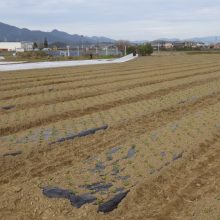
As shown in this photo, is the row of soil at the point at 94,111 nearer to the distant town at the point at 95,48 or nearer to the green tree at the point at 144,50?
the distant town at the point at 95,48

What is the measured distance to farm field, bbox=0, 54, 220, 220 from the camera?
15.0ft

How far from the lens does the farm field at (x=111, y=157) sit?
457 cm

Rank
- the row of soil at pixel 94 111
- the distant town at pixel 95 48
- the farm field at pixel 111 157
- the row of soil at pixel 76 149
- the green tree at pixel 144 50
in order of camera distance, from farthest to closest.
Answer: the distant town at pixel 95 48 < the green tree at pixel 144 50 < the row of soil at pixel 94 111 < the row of soil at pixel 76 149 < the farm field at pixel 111 157

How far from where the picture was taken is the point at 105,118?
30.9 feet

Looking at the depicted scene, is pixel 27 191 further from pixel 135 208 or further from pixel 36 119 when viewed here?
pixel 36 119

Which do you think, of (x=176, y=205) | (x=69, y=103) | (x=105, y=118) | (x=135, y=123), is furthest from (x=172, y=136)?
(x=69, y=103)

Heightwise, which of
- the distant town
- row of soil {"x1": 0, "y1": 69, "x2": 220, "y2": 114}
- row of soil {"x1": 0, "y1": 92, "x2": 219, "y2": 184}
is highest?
the distant town

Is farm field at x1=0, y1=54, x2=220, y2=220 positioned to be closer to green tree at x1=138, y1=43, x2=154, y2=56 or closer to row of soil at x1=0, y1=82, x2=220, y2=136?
row of soil at x1=0, y1=82, x2=220, y2=136

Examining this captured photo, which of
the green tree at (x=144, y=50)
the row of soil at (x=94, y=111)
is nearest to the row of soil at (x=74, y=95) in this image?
the row of soil at (x=94, y=111)

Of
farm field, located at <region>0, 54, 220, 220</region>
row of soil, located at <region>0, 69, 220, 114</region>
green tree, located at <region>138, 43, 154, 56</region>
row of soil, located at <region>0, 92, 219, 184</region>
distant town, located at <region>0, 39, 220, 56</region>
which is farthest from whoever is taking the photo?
distant town, located at <region>0, 39, 220, 56</region>

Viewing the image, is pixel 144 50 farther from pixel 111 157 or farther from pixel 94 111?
pixel 111 157

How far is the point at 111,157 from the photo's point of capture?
627 cm

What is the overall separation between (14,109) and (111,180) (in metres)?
6.61

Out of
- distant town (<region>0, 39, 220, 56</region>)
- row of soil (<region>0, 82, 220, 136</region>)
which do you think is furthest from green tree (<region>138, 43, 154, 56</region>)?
row of soil (<region>0, 82, 220, 136</region>)
